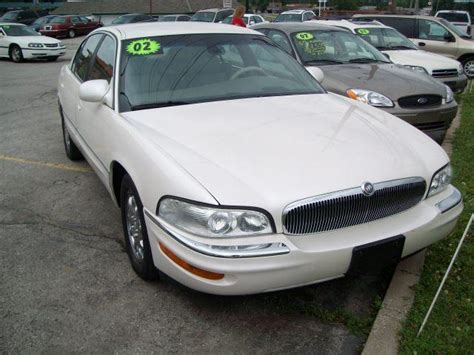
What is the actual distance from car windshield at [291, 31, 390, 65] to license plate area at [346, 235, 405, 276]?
15.2 feet

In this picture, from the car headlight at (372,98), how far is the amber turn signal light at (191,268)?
13.0ft

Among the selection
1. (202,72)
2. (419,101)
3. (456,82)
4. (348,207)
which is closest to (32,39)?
(456,82)

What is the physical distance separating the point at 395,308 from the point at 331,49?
200 inches

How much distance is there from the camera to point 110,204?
14.8 ft

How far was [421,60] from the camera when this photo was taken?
8.93m

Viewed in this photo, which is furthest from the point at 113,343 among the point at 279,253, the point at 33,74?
the point at 33,74

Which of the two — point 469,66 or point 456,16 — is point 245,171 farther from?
point 456,16

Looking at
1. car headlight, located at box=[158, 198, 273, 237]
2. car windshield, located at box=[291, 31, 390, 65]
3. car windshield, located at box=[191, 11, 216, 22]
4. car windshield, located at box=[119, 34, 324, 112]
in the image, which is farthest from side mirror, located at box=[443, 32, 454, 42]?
car windshield, located at box=[191, 11, 216, 22]

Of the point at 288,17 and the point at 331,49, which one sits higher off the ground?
the point at 331,49

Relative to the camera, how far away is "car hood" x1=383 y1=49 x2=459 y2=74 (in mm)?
8766

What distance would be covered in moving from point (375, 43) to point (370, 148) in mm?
7334

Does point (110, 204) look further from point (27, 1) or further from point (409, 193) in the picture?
point (27, 1)

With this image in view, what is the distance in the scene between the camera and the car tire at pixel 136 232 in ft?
9.66

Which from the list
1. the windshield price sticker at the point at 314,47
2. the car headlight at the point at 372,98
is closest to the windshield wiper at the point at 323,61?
the windshield price sticker at the point at 314,47
